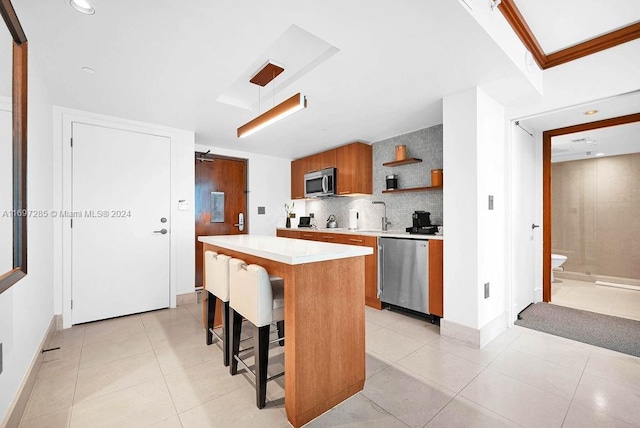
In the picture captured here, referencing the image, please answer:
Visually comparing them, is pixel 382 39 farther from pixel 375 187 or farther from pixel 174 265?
pixel 174 265

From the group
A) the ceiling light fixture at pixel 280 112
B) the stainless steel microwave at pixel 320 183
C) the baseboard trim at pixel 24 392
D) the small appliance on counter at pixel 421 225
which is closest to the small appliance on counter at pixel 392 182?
the small appliance on counter at pixel 421 225

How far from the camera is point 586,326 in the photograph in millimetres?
2846

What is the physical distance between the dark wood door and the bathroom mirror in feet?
9.12

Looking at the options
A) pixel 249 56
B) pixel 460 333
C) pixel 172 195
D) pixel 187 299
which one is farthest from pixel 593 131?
pixel 187 299

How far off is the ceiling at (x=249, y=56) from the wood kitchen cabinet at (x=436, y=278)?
4.76 ft

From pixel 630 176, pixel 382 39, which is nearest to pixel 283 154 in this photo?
pixel 382 39

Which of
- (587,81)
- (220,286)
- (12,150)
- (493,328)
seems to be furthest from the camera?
(493,328)

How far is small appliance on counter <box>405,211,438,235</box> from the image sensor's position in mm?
3124

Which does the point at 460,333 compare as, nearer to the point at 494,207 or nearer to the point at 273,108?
the point at 494,207

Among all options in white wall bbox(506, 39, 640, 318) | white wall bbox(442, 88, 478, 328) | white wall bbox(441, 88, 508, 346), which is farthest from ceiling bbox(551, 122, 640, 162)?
white wall bbox(442, 88, 478, 328)

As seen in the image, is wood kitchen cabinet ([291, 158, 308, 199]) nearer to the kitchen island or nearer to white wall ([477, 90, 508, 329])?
white wall ([477, 90, 508, 329])

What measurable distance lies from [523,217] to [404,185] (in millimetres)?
1435

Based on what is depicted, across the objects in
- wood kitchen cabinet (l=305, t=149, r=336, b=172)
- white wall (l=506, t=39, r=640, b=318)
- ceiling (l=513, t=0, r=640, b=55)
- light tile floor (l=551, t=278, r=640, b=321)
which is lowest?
light tile floor (l=551, t=278, r=640, b=321)

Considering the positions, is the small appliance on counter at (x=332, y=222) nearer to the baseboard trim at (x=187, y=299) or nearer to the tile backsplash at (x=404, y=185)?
the tile backsplash at (x=404, y=185)
